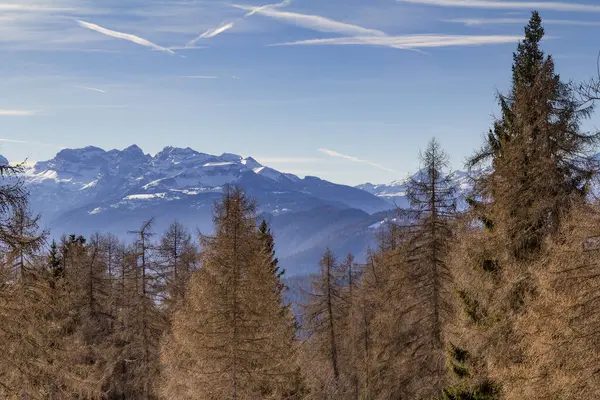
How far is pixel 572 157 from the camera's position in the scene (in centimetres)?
1527

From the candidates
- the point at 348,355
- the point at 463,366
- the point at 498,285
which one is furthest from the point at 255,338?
the point at 348,355

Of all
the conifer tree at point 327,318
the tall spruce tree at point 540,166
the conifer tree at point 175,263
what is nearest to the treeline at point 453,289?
the tall spruce tree at point 540,166

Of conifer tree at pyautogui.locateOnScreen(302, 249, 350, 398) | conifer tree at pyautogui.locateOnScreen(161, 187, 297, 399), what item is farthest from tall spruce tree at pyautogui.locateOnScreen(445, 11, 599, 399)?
conifer tree at pyautogui.locateOnScreen(302, 249, 350, 398)

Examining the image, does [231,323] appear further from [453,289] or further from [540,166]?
[540,166]

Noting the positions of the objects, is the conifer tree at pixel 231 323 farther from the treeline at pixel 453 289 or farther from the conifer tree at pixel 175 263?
the conifer tree at pixel 175 263

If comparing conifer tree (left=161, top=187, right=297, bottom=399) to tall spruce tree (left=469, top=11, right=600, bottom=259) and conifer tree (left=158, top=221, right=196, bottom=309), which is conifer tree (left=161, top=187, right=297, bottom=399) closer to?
tall spruce tree (left=469, top=11, right=600, bottom=259)

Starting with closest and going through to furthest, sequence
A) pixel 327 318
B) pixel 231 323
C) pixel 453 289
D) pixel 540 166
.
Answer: pixel 540 166 < pixel 231 323 < pixel 453 289 < pixel 327 318

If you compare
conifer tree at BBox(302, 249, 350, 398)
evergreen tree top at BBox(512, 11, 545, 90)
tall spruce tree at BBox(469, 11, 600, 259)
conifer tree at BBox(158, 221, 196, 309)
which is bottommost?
conifer tree at BBox(302, 249, 350, 398)

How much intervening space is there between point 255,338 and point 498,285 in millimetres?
8869

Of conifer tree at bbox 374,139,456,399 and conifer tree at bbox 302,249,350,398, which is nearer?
conifer tree at bbox 374,139,456,399

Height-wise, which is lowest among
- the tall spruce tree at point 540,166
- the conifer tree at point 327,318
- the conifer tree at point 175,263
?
the conifer tree at point 327,318

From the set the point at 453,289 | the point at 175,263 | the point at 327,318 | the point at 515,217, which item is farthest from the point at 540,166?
the point at 175,263

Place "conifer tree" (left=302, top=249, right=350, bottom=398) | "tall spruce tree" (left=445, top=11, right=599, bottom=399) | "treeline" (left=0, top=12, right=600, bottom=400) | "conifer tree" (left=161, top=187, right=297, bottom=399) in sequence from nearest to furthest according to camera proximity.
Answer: "treeline" (left=0, top=12, right=600, bottom=400) → "tall spruce tree" (left=445, top=11, right=599, bottom=399) → "conifer tree" (left=161, top=187, right=297, bottom=399) → "conifer tree" (left=302, top=249, right=350, bottom=398)

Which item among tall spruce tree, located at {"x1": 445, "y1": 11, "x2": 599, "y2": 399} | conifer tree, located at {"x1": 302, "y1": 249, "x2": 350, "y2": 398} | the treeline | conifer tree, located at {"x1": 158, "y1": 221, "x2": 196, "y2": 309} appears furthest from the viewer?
conifer tree, located at {"x1": 302, "y1": 249, "x2": 350, "y2": 398}
